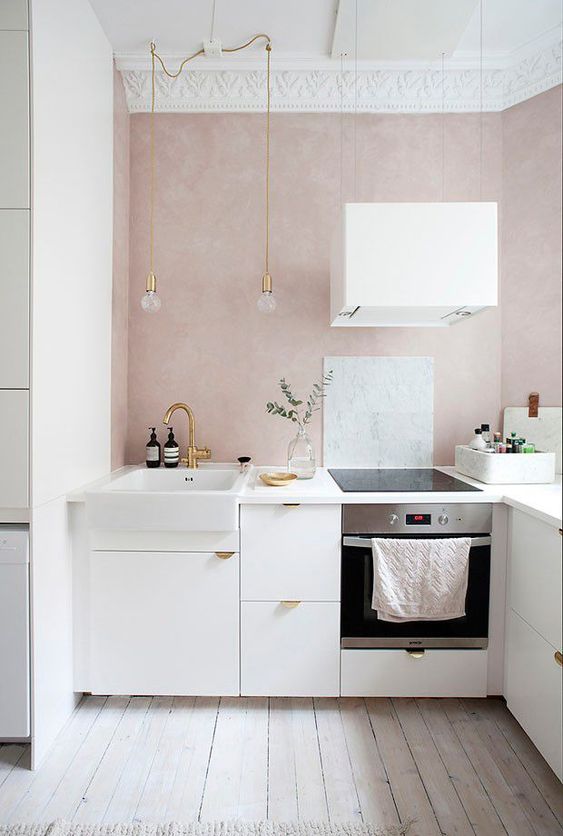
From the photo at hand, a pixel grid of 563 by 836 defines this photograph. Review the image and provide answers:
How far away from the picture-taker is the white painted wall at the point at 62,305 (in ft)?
5.54

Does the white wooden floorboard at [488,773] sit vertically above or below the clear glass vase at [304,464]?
below

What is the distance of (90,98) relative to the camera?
211 centimetres

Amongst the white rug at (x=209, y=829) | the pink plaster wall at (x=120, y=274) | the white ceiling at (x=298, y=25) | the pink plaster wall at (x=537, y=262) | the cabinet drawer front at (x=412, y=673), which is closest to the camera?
the pink plaster wall at (x=537, y=262)

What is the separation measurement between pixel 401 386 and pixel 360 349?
27cm

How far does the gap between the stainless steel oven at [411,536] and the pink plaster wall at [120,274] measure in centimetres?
117

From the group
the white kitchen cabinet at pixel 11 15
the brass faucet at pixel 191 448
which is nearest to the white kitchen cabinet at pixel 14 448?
the brass faucet at pixel 191 448

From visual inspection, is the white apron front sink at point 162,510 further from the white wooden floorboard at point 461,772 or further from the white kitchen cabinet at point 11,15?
the white kitchen cabinet at point 11,15

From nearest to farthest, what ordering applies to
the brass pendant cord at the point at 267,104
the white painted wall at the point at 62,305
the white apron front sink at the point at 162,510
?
the white painted wall at the point at 62,305, the white apron front sink at the point at 162,510, the brass pendant cord at the point at 267,104

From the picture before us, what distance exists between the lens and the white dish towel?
6.28 ft

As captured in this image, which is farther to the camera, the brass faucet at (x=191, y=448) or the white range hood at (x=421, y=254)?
the brass faucet at (x=191, y=448)

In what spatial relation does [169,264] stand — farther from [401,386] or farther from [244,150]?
[401,386]

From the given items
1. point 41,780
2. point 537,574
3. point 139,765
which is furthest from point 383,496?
point 41,780

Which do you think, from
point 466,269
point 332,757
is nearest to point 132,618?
point 332,757

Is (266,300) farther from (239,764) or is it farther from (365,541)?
(239,764)
